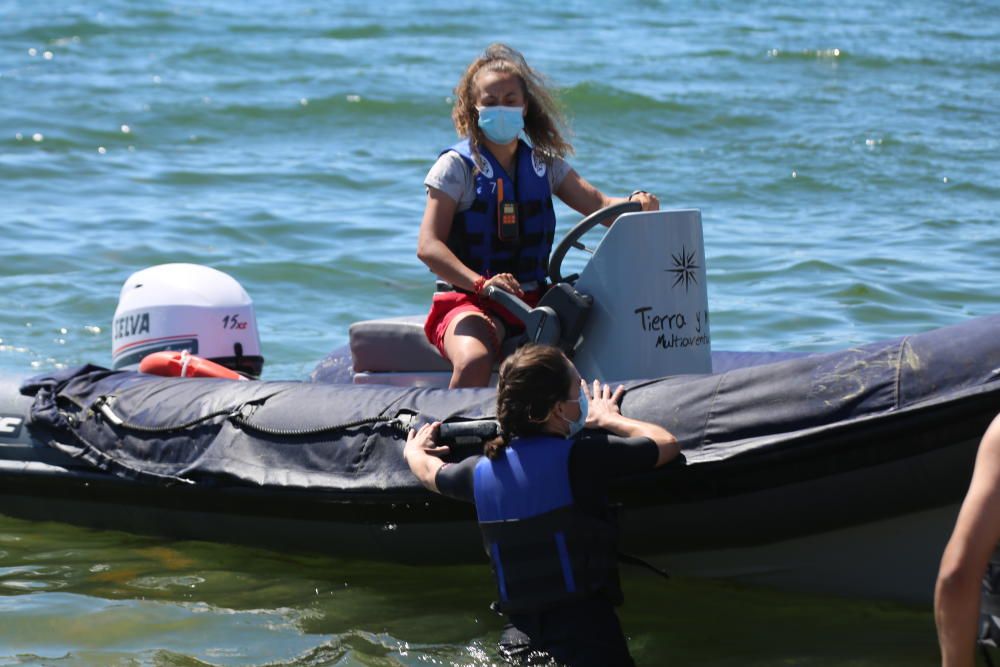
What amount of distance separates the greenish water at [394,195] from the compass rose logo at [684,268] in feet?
2.74

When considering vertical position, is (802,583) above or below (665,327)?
below

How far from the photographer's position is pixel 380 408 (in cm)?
385

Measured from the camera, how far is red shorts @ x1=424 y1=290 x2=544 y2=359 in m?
4.26

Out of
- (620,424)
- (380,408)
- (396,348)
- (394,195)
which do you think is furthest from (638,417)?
(394,195)

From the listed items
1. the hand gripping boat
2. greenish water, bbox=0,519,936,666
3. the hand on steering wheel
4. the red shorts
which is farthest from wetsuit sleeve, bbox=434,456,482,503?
the red shorts

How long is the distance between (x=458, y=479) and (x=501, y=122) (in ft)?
4.34

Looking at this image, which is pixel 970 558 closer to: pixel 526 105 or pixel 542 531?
pixel 542 531

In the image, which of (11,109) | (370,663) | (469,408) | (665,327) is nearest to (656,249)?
(665,327)

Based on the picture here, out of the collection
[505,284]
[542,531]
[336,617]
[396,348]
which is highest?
[505,284]

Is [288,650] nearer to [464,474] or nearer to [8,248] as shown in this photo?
[464,474]

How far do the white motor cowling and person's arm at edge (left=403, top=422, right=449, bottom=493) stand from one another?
4.46ft

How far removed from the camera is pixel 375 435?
3.81 m

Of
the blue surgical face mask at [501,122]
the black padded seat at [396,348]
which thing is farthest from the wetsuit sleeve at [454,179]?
the black padded seat at [396,348]

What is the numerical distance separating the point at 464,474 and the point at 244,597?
1.02 meters
